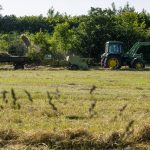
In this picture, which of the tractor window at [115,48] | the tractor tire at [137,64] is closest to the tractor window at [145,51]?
the tractor window at [115,48]

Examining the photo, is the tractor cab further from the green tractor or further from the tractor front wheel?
the tractor front wheel

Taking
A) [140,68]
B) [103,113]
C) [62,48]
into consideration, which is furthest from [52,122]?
[62,48]

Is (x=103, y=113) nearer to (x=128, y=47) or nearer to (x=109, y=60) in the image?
(x=109, y=60)

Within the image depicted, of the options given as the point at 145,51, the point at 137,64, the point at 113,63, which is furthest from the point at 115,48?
the point at 145,51

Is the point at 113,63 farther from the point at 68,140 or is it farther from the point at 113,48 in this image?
the point at 68,140

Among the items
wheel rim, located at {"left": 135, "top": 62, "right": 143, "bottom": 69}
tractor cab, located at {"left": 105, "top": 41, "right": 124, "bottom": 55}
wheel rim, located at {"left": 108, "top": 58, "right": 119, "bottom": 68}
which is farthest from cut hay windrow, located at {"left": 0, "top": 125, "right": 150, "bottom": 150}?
tractor cab, located at {"left": 105, "top": 41, "right": 124, "bottom": 55}

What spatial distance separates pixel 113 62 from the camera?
46875 millimetres

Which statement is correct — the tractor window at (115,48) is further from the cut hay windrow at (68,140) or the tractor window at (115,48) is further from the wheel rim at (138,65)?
the cut hay windrow at (68,140)

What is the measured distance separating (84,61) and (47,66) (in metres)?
3.55

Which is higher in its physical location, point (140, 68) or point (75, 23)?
point (75, 23)

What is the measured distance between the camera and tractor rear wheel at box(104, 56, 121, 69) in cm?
4676

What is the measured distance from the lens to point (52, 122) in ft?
38.0

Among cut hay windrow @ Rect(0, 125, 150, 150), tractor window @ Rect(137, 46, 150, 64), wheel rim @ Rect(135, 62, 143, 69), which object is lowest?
wheel rim @ Rect(135, 62, 143, 69)

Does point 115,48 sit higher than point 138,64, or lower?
higher
